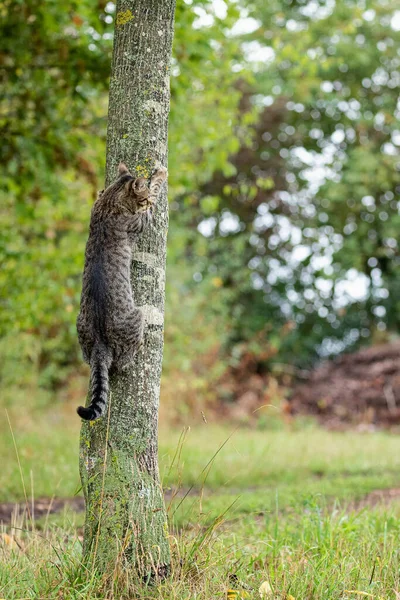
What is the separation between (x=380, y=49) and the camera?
16266mm

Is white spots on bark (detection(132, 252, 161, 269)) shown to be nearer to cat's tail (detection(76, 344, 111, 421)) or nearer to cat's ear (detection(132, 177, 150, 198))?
cat's ear (detection(132, 177, 150, 198))

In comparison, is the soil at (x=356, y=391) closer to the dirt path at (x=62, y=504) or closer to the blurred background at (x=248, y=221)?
the blurred background at (x=248, y=221)

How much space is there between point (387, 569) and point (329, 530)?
0.50 metres

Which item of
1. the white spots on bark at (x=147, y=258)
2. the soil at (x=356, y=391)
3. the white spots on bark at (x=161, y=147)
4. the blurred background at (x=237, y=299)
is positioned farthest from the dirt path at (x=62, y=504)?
the soil at (x=356, y=391)

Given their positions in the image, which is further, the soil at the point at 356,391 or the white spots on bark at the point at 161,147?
the soil at the point at 356,391

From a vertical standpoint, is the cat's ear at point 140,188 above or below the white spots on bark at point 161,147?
below

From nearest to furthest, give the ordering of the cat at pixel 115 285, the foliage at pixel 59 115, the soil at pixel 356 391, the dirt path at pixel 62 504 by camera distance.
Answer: the cat at pixel 115 285 → the dirt path at pixel 62 504 → the foliage at pixel 59 115 → the soil at pixel 356 391

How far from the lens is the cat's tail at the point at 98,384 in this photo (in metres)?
3.08

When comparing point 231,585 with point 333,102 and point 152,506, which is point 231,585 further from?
point 333,102

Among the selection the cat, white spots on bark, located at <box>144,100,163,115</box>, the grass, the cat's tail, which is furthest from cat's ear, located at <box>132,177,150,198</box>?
the grass

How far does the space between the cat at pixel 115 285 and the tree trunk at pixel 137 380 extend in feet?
0.18

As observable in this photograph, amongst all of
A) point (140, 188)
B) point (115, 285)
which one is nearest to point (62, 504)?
point (115, 285)

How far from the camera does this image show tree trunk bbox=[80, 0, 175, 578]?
3.21 m

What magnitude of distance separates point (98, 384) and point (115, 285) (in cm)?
51
